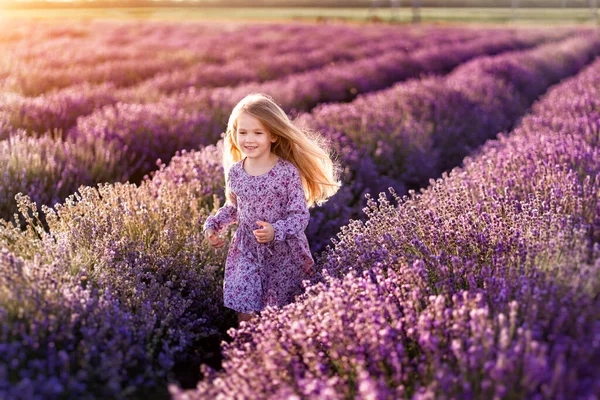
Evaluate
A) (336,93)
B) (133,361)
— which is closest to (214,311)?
(133,361)

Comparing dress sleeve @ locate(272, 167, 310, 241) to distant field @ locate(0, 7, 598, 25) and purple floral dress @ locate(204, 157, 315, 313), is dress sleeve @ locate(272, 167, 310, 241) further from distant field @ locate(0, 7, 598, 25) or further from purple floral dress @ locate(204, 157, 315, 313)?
distant field @ locate(0, 7, 598, 25)

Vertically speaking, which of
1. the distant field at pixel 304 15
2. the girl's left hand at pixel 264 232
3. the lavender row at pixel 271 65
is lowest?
the girl's left hand at pixel 264 232

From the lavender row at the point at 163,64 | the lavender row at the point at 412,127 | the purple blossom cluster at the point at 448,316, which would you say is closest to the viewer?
the purple blossom cluster at the point at 448,316

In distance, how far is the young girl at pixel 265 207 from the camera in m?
3.03

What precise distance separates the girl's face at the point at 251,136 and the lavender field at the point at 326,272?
2.05ft

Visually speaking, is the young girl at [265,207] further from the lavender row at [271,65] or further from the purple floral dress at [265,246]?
the lavender row at [271,65]

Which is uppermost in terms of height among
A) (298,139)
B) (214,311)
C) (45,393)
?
(298,139)

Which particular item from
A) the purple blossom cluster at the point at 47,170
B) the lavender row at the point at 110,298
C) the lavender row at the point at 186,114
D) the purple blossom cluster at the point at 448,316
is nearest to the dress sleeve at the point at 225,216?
the lavender row at the point at 110,298

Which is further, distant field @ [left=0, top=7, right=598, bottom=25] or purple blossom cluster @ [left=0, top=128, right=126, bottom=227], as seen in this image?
distant field @ [left=0, top=7, right=598, bottom=25]

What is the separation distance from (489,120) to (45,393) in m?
6.93

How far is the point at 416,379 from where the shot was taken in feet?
6.59

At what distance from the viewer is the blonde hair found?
9.91 feet

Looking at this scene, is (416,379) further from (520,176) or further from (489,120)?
(489,120)

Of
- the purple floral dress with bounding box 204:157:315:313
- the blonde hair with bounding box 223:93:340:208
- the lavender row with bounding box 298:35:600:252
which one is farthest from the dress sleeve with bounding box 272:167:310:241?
the lavender row with bounding box 298:35:600:252
